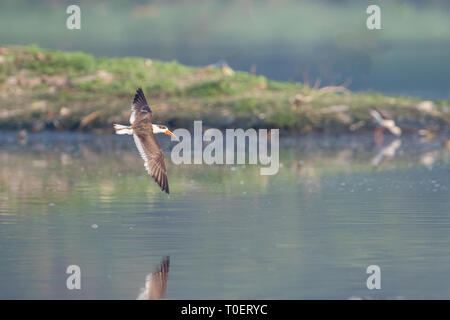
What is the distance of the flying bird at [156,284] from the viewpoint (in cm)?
1117

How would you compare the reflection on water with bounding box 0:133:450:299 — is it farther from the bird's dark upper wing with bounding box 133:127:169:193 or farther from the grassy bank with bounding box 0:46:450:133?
the grassy bank with bounding box 0:46:450:133

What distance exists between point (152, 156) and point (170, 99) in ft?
92.5

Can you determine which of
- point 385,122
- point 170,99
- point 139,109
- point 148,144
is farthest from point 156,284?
point 170,99

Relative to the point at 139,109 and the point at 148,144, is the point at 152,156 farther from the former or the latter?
the point at 139,109

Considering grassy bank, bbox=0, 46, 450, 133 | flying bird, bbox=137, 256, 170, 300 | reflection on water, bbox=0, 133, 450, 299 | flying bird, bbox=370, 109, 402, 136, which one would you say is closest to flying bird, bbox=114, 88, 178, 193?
reflection on water, bbox=0, 133, 450, 299

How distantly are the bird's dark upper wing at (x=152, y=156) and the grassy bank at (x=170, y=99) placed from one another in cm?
2438

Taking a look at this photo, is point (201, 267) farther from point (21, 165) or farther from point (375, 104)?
point (375, 104)

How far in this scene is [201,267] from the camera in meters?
12.8

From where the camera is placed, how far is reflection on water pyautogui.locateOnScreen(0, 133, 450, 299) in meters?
11.9

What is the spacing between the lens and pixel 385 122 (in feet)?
136

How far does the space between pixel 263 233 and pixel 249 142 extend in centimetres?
2395

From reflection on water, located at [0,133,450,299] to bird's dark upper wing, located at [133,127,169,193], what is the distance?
0.77m
